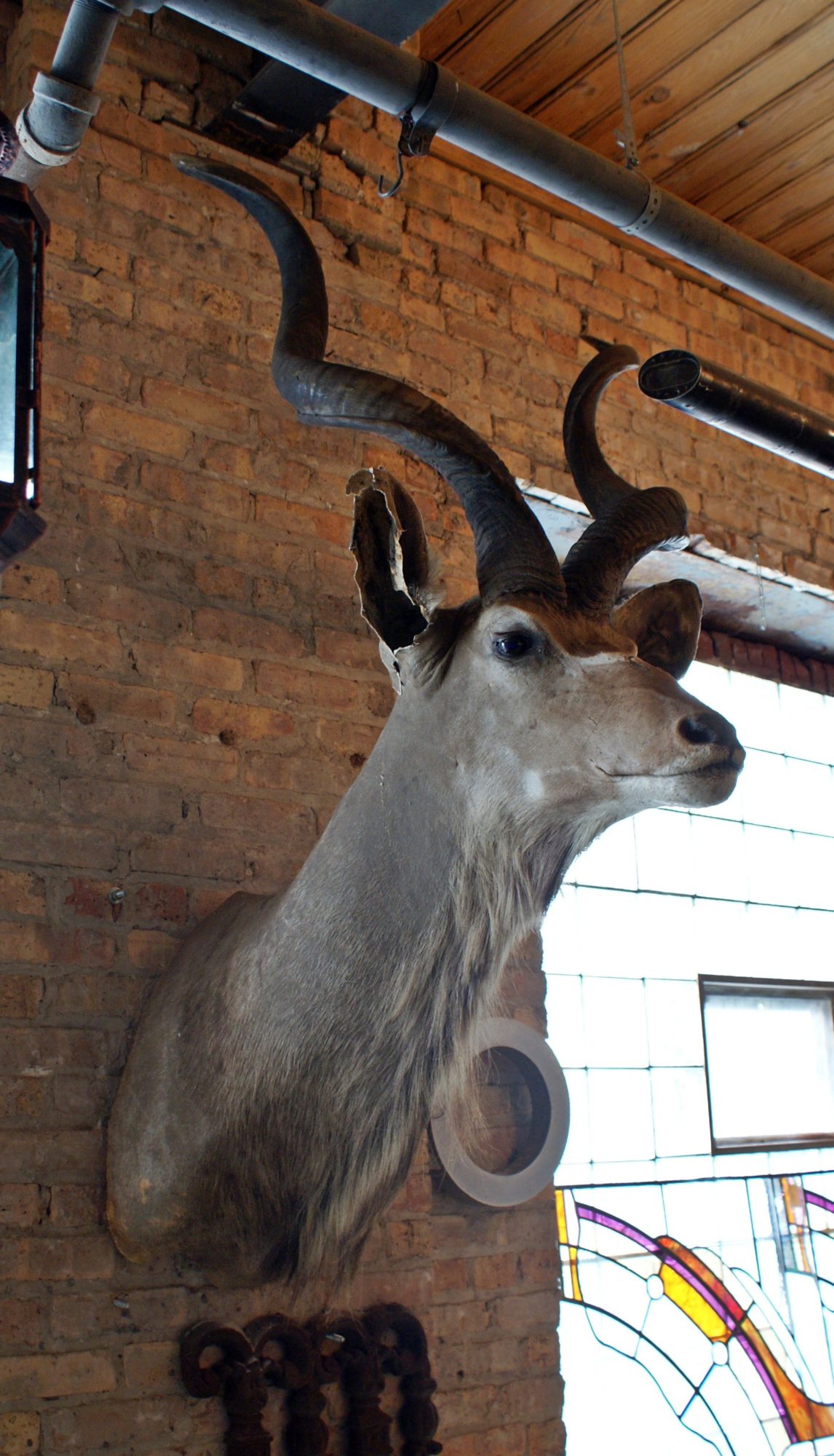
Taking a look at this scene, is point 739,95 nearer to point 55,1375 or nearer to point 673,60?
point 673,60

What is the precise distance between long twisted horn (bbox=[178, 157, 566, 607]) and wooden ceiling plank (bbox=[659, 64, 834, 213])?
215 cm

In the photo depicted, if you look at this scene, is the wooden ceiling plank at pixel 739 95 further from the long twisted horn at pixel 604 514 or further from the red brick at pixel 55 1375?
the red brick at pixel 55 1375

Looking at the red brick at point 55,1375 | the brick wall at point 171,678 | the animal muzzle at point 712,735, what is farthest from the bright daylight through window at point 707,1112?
the animal muzzle at point 712,735

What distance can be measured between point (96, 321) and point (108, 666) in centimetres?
74

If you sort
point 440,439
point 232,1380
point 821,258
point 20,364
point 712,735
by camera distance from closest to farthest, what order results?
point 20,364, point 712,735, point 440,439, point 232,1380, point 821,258

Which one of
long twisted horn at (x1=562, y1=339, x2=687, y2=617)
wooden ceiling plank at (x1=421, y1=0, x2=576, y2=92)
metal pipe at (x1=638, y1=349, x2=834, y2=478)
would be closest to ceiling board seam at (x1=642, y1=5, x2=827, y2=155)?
wooden ceiling plank at (x1=421, y1=0, x2=576, y2=92)

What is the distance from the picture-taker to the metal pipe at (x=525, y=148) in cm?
219

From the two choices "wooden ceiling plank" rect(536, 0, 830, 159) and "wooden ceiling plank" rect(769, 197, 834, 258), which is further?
"wooden ceiling plank" rect(769, 197, 834, 258)

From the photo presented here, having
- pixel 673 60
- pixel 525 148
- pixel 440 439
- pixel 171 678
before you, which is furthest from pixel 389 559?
pixel 673 60

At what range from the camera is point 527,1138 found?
8.96 ft

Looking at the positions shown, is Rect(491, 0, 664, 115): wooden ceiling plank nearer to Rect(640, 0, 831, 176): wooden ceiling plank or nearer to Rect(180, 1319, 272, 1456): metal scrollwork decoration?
Rect(640, 0, 831, 176): wooden ceiling plank

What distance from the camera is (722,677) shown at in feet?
14.9

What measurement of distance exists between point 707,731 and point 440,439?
0.69 m

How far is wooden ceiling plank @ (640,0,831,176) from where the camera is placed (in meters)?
3.41
